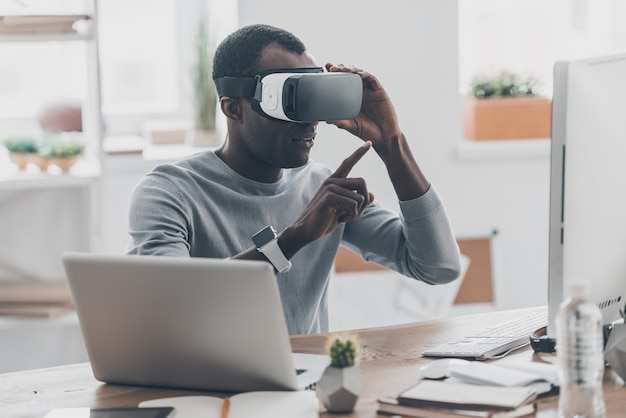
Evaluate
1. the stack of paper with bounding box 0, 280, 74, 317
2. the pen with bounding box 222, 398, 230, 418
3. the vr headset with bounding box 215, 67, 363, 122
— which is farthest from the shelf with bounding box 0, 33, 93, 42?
the pen with bounding box 222, 398, 230, 418

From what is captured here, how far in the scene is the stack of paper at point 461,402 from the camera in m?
1.32

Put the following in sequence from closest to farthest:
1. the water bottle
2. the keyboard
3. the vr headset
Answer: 1. the water bottle
2. the keyboard
3. the vr headset

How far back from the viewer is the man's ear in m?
2.00

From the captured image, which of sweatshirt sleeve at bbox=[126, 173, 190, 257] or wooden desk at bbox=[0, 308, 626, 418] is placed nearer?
wooden desk at bbox=[0, 308, 626, 418]

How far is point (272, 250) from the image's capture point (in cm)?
177

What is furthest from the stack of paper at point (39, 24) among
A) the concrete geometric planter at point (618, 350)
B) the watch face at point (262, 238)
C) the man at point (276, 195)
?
the concrete geometric planter at point (618, 350)

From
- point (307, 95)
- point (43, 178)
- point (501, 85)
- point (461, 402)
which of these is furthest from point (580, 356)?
point (501, 85)

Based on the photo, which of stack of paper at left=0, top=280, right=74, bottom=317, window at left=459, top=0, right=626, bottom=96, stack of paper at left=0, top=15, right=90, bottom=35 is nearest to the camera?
stack of paper at left=0, top=15, right=90, bottom=35

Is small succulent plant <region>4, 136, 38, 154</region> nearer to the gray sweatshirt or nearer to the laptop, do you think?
the gray sweatshirt

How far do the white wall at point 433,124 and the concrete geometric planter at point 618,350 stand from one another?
178 cm

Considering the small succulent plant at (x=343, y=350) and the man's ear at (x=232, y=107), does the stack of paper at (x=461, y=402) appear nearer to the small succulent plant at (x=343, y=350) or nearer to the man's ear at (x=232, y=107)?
the small succulent plant at (x=343, y=350)

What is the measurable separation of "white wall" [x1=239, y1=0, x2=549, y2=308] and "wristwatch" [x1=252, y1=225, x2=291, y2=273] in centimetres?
145

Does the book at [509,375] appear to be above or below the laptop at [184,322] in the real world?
below

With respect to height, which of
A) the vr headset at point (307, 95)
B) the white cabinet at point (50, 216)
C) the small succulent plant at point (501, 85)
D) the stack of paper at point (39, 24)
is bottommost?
the white cabinet at point (50, 216)
